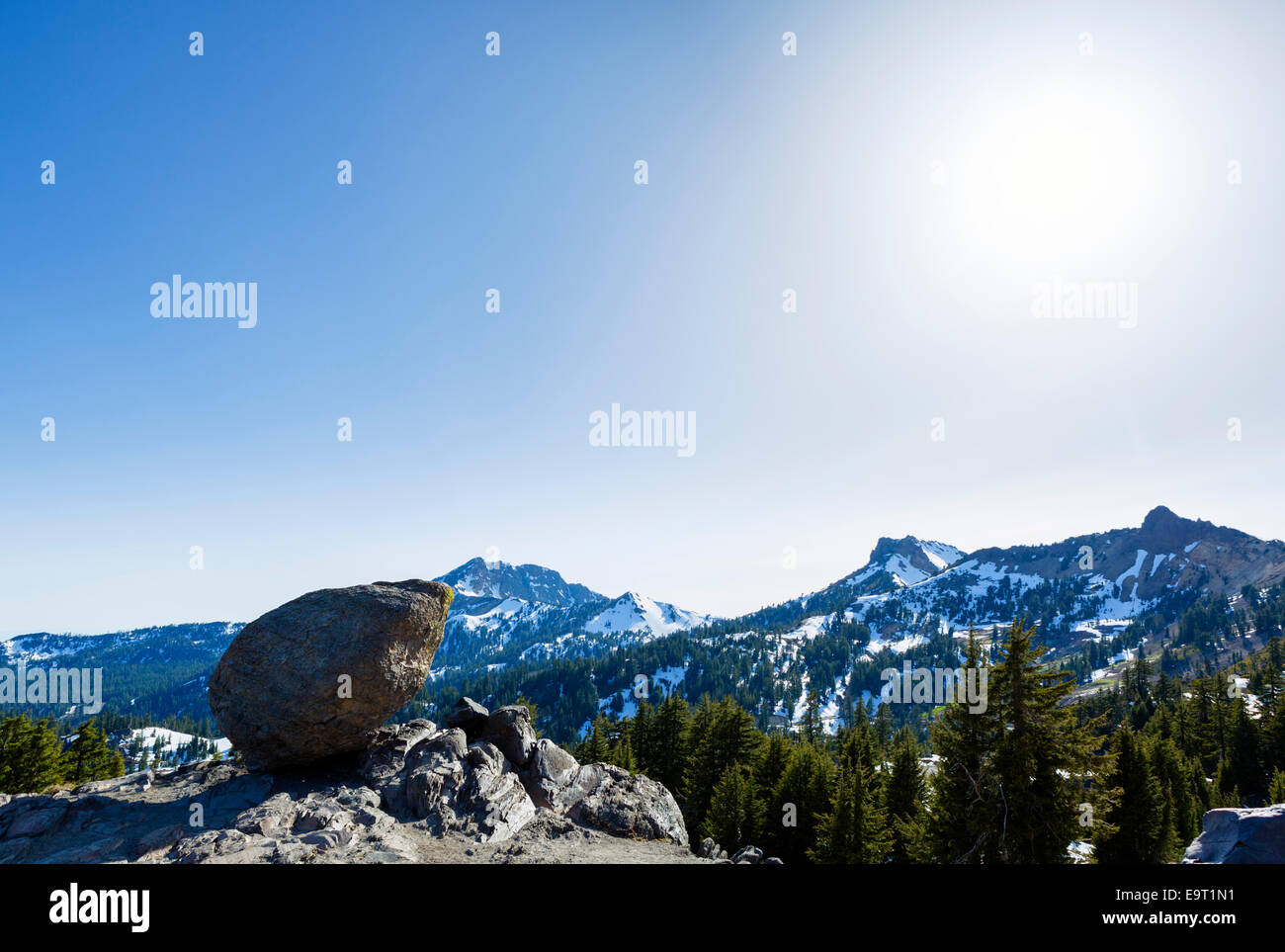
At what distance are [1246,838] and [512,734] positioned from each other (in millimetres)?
25372

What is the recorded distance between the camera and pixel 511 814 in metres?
19.7

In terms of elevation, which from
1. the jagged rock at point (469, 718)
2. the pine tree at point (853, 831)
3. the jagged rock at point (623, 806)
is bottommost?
the pine tree at point (853, 831)

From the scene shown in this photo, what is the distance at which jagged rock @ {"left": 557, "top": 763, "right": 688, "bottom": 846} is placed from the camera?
2066 cm

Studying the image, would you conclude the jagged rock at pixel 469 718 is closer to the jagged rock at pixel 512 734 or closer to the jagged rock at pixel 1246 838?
the jagged rock at pixel 512 734

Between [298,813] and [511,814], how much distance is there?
679 centimetres

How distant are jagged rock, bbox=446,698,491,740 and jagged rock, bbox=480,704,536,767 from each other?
1.87ft

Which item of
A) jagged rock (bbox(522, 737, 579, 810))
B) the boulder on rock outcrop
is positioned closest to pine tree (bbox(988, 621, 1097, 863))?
jagged rock (bbox(522, 737, 579, 810))

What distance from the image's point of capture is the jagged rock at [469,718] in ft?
86.6

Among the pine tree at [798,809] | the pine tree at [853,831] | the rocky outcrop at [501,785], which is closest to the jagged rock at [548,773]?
the rocky outcrop at [501,785]

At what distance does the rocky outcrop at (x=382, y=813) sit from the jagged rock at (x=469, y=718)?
179 centimetres

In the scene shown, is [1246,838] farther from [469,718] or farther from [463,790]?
[469,718]

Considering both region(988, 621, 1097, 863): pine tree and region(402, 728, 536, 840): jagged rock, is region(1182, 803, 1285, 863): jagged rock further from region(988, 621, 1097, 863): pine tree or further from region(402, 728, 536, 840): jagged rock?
region(402, 728, 536, 840): jagged rock
